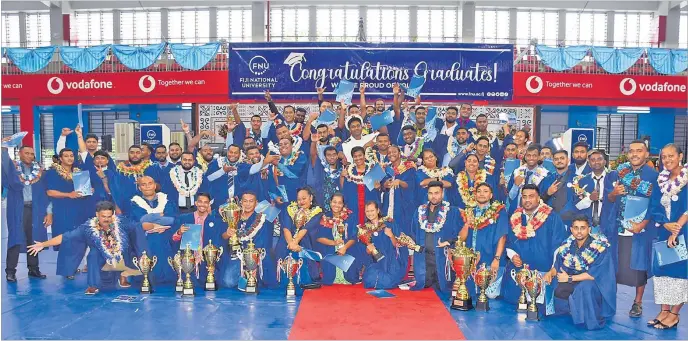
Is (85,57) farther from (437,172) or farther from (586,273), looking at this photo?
(586,273)

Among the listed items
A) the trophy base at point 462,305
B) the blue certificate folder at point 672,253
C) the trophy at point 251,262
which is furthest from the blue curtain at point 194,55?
the blue certificate folder at point 672,253

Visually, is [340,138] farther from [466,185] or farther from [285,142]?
[466,185]

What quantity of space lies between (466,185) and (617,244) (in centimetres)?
169

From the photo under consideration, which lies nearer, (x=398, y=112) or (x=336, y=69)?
(x=398, y=112)

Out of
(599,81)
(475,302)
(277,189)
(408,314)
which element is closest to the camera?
(408,314)

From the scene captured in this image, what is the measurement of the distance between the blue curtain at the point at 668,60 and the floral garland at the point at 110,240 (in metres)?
14.9

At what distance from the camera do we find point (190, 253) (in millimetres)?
5648

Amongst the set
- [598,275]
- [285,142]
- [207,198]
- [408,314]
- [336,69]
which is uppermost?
[336,69]

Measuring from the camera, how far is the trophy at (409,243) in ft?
18.9

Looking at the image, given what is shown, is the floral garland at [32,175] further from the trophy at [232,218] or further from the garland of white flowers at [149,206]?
the trophy at [232,218]

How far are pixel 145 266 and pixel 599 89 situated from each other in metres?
13.5

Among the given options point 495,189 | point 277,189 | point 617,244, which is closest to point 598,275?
point 617,244

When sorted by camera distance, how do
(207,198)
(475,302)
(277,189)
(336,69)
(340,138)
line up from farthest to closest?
(336,69) < (340,138) < (277,189) < (207,198) < (475,302)

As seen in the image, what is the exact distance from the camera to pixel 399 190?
21.4 feet
